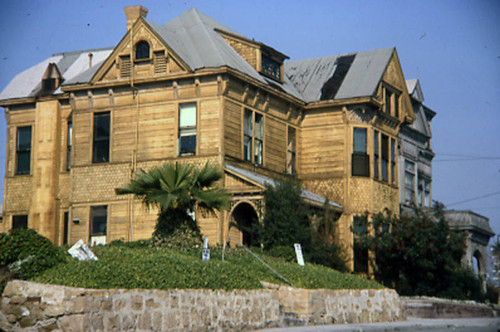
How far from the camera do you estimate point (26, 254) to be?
53.5 ft

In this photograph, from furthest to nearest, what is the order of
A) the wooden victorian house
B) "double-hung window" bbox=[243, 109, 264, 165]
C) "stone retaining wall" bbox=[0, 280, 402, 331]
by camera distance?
"double-hung window" bbox=[243, 109, 264, 165]
the wooden victorian house
"stone retaining wall" bbox=[0, 280, 402, 331]

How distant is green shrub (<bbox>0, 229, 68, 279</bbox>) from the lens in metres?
16.1

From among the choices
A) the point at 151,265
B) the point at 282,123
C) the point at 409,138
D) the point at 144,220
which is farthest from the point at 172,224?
the point at 409,138

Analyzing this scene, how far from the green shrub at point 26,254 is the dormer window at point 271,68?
19104mm

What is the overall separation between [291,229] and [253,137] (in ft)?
17.5

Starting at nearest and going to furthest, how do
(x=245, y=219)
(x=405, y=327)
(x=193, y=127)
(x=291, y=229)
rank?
(x=405, y=327) < (x=291, y=229) < (x=193, y=127) < (x=245, y=219)

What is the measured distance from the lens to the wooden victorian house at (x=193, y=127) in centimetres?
3048

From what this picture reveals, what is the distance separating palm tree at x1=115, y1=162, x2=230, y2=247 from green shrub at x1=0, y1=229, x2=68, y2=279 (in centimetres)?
588

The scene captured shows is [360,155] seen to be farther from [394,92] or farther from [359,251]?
[394,92]

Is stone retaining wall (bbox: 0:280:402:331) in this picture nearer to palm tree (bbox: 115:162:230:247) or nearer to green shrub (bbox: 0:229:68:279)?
green shrub (bbox: 0:229:68:279)

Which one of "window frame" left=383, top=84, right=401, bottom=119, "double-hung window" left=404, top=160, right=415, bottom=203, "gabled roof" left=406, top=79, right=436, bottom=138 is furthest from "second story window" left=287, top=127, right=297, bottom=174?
"gabled roof" left=406, top=79, right=436, bottom=138

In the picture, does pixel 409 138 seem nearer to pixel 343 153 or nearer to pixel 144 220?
pixel 343 153

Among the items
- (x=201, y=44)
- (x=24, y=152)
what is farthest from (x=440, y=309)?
(x=24, y=152)

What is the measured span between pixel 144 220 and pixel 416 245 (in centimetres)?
1078
